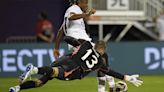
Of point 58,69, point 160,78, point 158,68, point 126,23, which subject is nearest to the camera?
point 58,69

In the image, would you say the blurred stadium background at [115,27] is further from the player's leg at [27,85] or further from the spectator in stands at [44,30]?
the player's leg at [27,85]

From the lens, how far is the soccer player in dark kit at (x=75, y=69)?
1304 cm

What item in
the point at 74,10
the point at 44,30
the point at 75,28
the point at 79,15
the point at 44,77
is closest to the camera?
the point at 44,77

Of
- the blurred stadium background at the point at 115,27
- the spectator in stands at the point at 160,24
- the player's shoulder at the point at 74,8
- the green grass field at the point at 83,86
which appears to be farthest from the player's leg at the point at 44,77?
the spectator in stands at the point at 160,24

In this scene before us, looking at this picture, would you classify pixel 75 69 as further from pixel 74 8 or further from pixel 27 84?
pixel 74 8

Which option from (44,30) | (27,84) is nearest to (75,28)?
(27,84)

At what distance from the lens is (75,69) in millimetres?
13297

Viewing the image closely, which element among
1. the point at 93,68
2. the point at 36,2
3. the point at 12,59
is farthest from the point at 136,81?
the point at 36,2

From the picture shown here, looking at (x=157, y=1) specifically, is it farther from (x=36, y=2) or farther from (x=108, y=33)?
(x=36, y=2)

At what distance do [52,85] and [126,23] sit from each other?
36.0ft

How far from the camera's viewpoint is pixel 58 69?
43.0 feet

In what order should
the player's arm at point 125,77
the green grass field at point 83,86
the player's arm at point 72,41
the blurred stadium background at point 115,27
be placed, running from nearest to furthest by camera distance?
the player's arm at point 125,77 < the player's arm at point 72,41 < the green grass field at point 83,86 < the blurred stadium background at point 115,27

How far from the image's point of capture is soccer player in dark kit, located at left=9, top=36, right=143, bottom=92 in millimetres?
13039

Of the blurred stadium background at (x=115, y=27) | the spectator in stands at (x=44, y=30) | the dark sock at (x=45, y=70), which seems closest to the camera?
the dark sock at (x=45, y=70)
